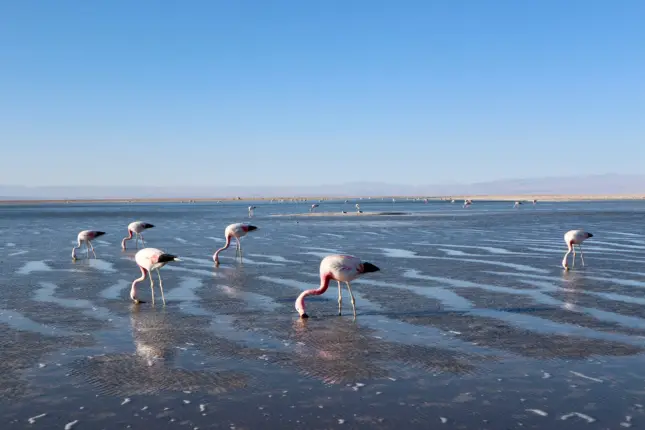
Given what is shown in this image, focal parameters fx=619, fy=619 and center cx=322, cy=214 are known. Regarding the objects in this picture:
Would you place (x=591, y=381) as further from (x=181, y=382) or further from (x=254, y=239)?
(x=254, y=239)

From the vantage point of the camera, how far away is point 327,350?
9.45 metres

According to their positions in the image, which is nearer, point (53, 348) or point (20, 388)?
point (20, 388)

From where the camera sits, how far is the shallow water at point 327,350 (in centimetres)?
680

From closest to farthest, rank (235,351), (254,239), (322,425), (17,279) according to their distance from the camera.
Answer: (322,425) → (235,351) → (17,279) → (254,239)

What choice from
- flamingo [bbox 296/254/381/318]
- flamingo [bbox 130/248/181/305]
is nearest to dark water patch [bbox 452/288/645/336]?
flamingo [bbox 296/254/381/318]

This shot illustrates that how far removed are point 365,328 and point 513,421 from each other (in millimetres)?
4661

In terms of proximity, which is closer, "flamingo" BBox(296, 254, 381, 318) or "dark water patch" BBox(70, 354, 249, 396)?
"dark water patch" BBox(70, 354, 249, 396)

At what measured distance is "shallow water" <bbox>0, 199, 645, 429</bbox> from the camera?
6.80 metres

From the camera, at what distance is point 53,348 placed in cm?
962

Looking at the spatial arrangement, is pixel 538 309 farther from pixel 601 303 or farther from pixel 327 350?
pixel 327 350

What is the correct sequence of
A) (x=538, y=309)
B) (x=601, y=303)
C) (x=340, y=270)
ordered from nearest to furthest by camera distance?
(x=340, y=270)
(x=538, y=309)
(x=601, y=303)

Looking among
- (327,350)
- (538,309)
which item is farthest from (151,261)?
(538,309)

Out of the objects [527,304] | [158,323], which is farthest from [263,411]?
[527,304]

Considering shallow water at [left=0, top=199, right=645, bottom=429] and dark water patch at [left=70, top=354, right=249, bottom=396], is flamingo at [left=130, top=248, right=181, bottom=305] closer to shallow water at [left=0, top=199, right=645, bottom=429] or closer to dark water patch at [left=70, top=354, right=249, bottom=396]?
shallow water at [left=0, top=199, right=645, bottom=429]
